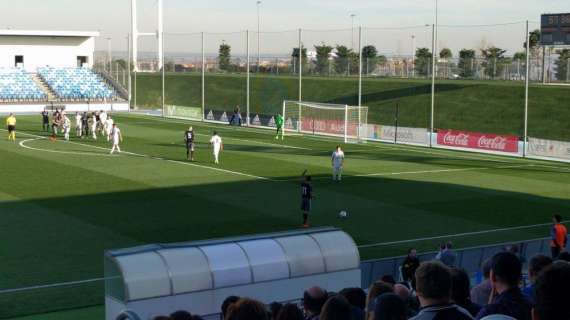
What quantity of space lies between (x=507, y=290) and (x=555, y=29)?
47.8 m

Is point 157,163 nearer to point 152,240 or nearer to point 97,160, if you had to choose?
point 97,160

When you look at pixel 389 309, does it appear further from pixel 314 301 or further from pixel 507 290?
pixel 314 301

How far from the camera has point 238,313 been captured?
5.89 metres

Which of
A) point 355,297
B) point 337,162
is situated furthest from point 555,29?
point 355,297

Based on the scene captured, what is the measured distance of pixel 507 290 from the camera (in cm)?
660

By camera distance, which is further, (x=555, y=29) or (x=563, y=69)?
(x=563, y=69)

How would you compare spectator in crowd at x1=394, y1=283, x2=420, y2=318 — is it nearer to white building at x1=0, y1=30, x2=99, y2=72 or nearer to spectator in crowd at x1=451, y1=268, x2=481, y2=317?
spectator in crowd at x1=451, y1=268, x2=481, y2=317

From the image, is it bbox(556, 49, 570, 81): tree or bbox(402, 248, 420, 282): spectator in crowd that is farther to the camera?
bbox(556, 49, 570, 81): tree

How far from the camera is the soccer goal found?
56.9 m

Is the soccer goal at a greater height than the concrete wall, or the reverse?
the concrete wall

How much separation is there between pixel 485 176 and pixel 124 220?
18530 millimetres

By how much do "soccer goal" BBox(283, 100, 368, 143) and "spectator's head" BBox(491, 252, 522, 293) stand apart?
161 feet

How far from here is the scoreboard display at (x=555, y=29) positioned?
50875 mm

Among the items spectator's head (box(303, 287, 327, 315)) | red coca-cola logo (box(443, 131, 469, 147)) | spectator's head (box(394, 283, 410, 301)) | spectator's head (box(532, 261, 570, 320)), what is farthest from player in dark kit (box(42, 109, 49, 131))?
spectator's head (box(532, 261, 570, 320))
